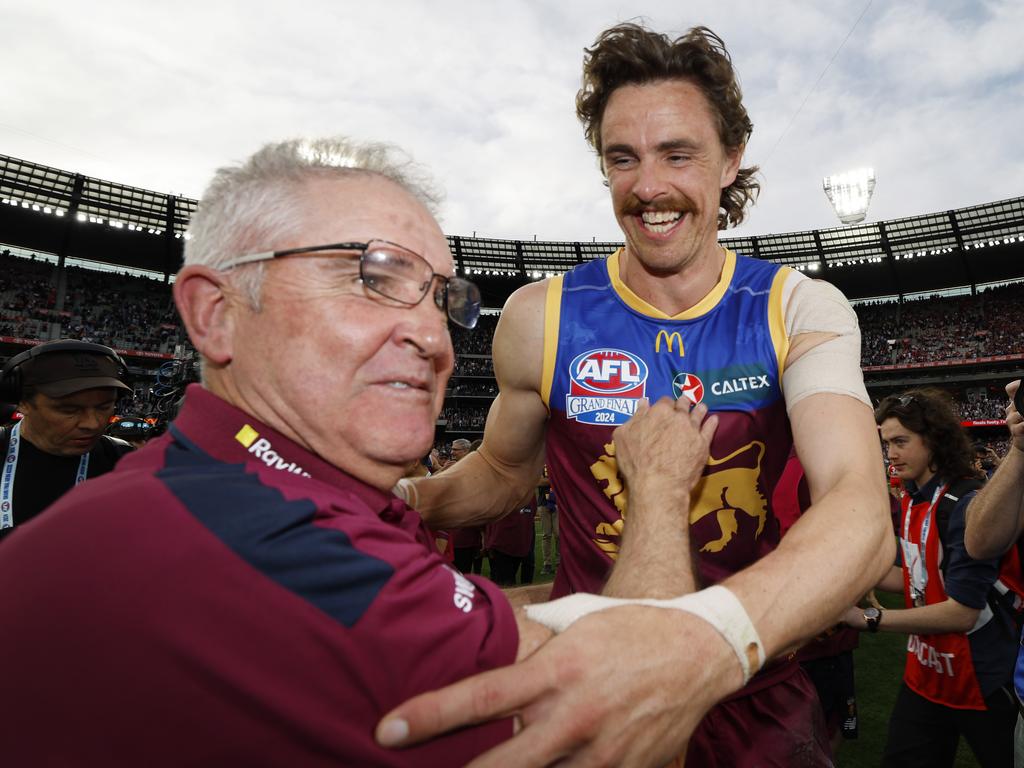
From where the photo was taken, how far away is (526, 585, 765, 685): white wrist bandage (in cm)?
117

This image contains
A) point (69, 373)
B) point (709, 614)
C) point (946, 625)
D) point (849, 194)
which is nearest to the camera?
point (709, 614)

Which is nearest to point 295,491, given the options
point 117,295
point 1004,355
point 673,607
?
point 673,607

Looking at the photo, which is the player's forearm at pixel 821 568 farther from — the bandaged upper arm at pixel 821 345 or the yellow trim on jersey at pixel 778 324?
the yellow trim on jersey at pixel 778 324

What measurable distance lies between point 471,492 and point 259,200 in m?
1.66

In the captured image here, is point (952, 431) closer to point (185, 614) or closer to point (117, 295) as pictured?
point (185, 614)

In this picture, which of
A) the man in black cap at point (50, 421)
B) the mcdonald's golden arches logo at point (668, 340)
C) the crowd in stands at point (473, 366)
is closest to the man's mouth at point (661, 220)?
the mcdonald's golden arches logo at point (668, 340)

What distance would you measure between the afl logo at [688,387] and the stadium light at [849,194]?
39151mm

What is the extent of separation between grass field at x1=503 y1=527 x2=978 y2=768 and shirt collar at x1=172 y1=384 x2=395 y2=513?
592cm

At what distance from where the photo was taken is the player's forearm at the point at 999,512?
11.0ft

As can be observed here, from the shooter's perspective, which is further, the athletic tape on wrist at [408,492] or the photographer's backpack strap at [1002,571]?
the photographer's backpack strap at [1002,571]

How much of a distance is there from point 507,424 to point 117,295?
1697 inches

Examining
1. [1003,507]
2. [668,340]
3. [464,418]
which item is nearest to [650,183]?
[668,340]

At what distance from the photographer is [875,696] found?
6957mm

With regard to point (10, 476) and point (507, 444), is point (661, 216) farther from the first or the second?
point (10, 476)
